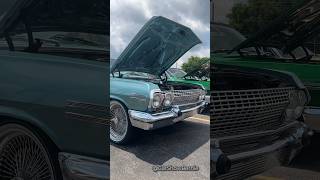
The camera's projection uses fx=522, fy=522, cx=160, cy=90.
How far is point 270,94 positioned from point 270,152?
1.35 feet

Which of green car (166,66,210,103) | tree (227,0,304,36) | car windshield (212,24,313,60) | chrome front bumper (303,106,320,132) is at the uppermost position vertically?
tree (227,0,304,36)

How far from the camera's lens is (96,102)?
3566mm

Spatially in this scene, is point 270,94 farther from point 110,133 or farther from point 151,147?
point 110,133

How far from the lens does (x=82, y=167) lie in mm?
3670

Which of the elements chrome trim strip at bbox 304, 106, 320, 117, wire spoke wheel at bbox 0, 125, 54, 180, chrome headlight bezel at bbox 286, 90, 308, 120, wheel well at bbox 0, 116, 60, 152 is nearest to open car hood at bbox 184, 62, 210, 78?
chrome headlight bezel at bbox 286, 90, 308, 120

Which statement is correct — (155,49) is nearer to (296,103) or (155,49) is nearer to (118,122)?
(118,122)

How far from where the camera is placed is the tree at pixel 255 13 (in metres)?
3.41

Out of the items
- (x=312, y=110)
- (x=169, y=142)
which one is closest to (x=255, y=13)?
(x=312, y=110)

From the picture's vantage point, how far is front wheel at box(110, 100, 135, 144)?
348cm

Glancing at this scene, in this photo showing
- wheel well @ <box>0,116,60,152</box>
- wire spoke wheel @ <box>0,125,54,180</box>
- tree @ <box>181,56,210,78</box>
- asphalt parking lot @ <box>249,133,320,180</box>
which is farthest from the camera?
wire spoke wheel @ <box>0,125,54,180</box>

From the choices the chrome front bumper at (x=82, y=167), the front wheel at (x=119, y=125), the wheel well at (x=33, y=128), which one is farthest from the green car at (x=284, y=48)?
the wheel well at (x=33, y=128)

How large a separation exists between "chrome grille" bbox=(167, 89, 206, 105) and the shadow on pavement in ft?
0.46

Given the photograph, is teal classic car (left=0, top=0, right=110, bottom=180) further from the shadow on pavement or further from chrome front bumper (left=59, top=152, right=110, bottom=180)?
the shadow on pavement

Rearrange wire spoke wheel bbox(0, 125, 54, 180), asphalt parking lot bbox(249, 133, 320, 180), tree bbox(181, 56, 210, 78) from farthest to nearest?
1. wire spoke wheel bbox(0, 125, 54, 180)
2. asphalt parking lot bbox(249, 133, 320, 180)
3. tree bbox(181, 56, 210, 78)
